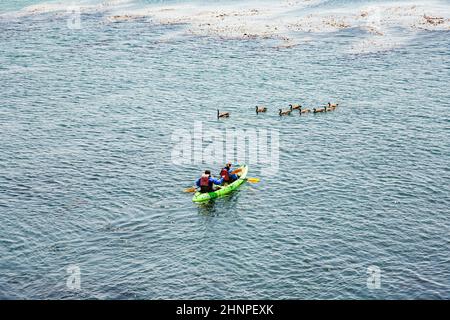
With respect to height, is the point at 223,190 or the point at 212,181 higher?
the point at 212,181

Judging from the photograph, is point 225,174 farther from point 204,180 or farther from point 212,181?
point 204,180

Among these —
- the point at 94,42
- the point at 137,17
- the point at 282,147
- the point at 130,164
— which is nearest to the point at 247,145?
the point at 282,147

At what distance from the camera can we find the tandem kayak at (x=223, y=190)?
183 ft

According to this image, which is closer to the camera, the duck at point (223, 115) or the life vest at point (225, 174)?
the life vest at point (225, 174)

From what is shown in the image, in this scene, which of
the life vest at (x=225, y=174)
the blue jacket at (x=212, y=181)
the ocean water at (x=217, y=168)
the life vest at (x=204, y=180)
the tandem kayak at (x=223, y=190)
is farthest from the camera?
the life vest at (x=225, y=174)

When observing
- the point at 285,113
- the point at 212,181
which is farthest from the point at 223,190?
the point at 285,113

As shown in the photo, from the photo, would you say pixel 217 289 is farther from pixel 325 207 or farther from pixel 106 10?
pixel 106 10

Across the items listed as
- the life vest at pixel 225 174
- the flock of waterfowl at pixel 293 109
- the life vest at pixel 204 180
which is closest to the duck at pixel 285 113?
the flock of waterfowl at pixel 293 109
